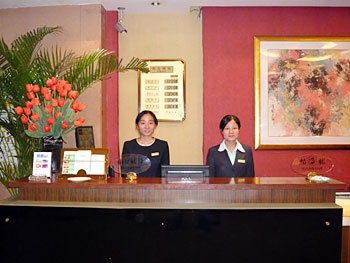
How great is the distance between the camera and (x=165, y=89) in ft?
14.5

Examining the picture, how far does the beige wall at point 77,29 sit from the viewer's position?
4168 mm

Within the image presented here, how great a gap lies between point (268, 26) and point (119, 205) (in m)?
2.93

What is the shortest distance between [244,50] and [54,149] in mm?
2547

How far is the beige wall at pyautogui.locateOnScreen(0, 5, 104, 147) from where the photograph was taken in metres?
4.17

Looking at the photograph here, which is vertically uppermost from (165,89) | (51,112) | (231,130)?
(165,89)

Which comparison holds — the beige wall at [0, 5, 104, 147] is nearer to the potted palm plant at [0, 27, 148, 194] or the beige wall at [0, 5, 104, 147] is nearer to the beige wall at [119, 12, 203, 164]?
the beige wall at [119, 12, 203, 164]

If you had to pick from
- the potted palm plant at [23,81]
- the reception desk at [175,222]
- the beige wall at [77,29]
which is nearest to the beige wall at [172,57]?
the beige wall at [77,29]

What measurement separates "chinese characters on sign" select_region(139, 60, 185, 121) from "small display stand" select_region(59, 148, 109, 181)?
210 centimetres

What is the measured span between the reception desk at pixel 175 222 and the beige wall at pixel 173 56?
225 centimetres

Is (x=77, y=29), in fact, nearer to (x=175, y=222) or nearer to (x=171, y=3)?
(x=171, y=3)

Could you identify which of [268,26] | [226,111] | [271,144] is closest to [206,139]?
[226,111]

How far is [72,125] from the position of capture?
8.45ft

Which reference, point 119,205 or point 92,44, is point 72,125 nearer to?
point 119,205

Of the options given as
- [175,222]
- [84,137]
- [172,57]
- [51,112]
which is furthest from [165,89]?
[175,222]
